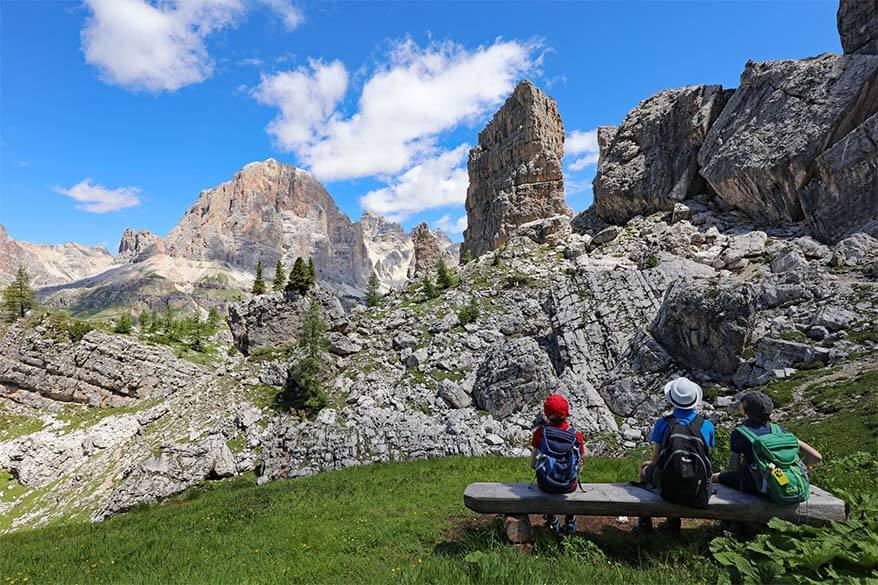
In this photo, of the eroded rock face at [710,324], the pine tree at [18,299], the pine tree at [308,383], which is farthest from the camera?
the pine tree at [18,299]

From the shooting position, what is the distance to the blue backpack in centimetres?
675

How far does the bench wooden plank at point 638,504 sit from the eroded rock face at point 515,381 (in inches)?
730

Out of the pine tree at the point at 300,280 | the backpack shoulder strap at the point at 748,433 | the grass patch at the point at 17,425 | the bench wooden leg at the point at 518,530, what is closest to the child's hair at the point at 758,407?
the backpack shoulder strap at the point at 748,433

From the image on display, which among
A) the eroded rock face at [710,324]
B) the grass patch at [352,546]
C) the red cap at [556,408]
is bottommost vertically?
the grass patch at [352,546]

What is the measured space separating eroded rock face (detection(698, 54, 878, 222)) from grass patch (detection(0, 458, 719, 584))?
134 ft

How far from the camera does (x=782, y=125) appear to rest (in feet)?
132

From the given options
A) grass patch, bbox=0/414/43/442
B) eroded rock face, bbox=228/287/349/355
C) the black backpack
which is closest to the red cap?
the black backpack

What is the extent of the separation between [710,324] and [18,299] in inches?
3015

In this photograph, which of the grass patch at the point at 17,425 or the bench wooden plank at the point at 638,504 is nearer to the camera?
the bench wooden plank at the point at 638,504

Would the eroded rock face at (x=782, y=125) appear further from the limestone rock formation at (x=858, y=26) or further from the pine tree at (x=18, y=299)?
the pine tree at (x=18, y=299)

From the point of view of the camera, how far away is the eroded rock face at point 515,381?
25.3 m

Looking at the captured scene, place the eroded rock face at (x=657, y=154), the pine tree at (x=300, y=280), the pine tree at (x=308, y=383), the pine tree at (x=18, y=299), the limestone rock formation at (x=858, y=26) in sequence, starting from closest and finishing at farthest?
the pine tree at (x=308, y=383), the limestone rock formation at (x=858, y=26), the pine tree at (x=300, y=280), the eroded rock face at (x=657, y=154), the pine tree at (x=18, y=299)

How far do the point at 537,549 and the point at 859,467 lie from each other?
27.2 feet

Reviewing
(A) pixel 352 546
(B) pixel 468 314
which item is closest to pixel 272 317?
(B) pixel 468 314
